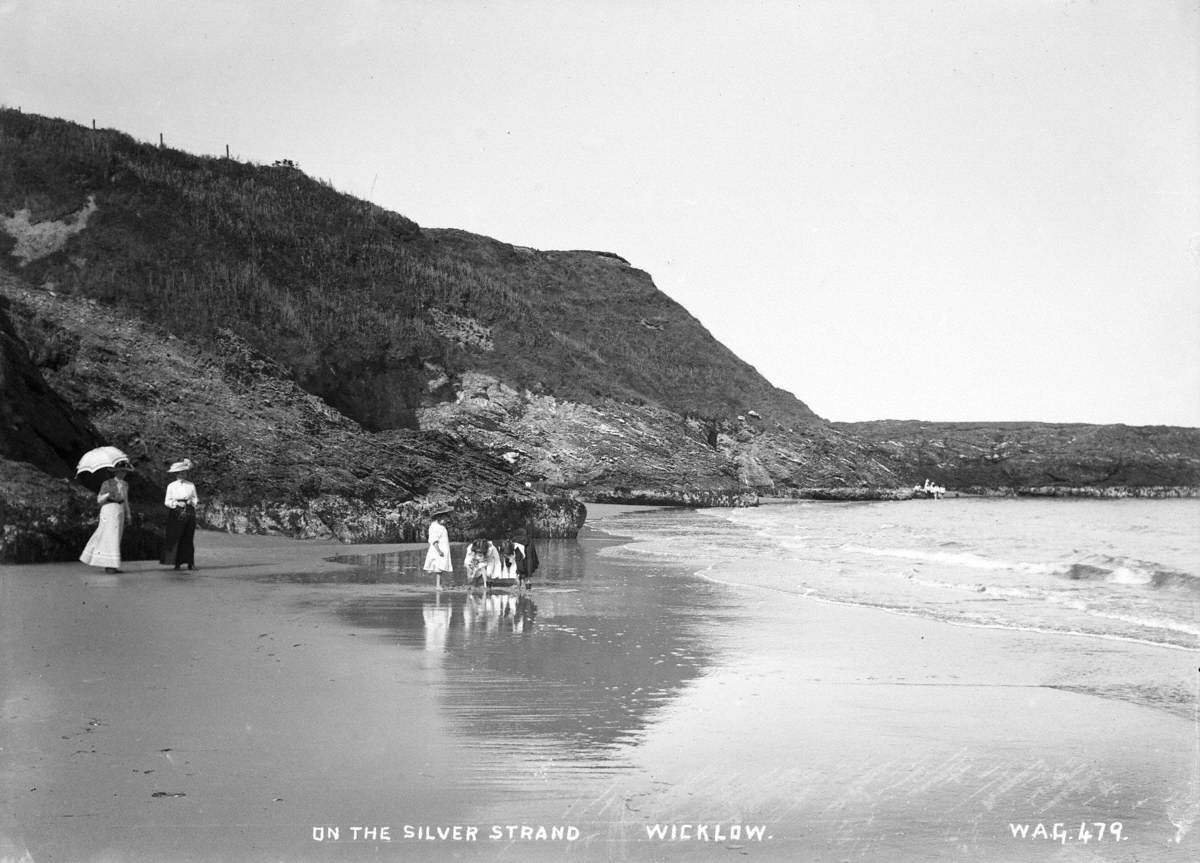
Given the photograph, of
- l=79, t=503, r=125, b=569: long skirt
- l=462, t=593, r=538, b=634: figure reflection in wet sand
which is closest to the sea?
l=462, t=593, r=538, b=634: figure reflection in wet sand

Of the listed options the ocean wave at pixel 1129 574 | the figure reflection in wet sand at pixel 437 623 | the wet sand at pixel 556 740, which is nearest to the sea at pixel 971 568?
the ocean wave at pixel 1129 574

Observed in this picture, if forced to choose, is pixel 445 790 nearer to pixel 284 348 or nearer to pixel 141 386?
pixel 141 386

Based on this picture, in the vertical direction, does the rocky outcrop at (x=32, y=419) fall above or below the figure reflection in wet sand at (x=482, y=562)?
above

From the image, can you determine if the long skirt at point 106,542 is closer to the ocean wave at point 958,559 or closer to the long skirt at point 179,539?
the long skirt at point 179,539

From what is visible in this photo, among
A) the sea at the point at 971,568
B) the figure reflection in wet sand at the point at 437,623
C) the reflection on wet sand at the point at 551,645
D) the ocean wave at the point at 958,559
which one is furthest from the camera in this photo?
the ocean wave at the point at 958,559

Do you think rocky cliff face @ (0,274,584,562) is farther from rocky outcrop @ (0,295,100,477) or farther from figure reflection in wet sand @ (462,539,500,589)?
figure reflection in wet sand @ (462,539,500,589)

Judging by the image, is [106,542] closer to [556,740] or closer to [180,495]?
[180,495]

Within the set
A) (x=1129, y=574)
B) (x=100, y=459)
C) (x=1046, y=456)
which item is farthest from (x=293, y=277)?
(x=1046, y=456)

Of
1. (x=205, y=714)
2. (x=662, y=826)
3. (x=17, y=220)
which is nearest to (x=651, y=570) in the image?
(x=205, y=714)
